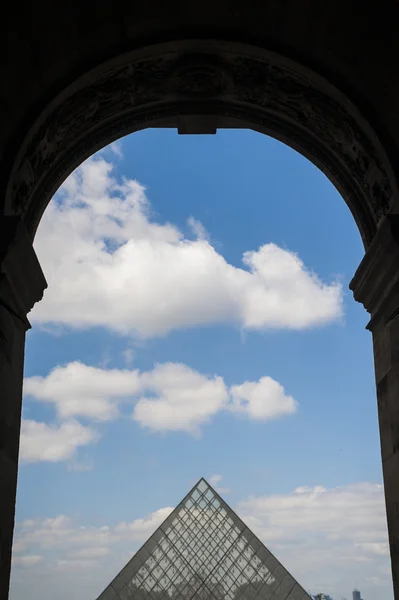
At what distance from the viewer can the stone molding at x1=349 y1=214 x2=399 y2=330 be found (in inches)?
326

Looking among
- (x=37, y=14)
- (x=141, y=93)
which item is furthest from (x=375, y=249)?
(x=37, y=14)

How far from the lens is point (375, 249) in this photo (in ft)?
28.5

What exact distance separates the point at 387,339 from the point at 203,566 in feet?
146

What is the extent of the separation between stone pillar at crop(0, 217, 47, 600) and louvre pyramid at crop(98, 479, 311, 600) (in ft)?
134

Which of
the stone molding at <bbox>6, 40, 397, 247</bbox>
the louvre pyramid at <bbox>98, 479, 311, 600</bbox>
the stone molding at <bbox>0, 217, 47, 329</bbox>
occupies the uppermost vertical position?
the louvre pyramid at <bbox>98, 479, 311, 600</bbox>

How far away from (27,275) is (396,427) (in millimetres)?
4647

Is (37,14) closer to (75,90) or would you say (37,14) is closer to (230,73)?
(75,90)

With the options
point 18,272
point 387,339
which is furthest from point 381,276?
point 18,272

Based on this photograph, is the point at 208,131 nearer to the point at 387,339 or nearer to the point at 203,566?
the point at 387,339

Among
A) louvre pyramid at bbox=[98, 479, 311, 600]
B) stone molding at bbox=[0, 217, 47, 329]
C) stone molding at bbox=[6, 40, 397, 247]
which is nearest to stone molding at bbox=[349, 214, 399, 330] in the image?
stone molding at bbox=[6, 40, 397, 247]

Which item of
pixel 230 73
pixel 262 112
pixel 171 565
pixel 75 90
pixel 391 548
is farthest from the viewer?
pixel 171 565

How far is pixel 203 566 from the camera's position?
49875 millimetres

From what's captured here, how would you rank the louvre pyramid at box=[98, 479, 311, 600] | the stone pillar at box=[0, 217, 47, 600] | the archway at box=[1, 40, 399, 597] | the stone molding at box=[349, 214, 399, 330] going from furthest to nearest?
the louvre pyramid at box=[98, 479, 311, 600], the archway at box=[1, 40, 399, 597], the stone molding at box=[349, 214, 399, 330], the stone pillar at box=[0, 217, 47, 600]

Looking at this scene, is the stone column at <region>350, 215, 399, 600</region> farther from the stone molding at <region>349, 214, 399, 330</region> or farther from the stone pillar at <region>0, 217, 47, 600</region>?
the stone pillar at <region>0, 217, 47, 600</region>
